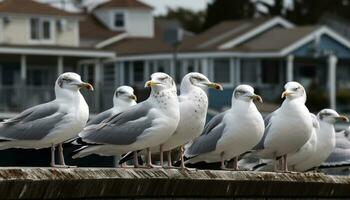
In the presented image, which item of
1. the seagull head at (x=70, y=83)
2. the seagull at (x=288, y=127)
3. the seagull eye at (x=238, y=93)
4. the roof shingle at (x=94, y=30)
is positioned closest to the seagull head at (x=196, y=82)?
the seagull eye at (x=238, y=93)

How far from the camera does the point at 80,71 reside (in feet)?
279

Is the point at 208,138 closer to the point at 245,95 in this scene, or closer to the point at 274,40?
the point at 245,95

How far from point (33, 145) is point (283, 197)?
107 inches

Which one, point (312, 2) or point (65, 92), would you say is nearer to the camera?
point (65, 92)

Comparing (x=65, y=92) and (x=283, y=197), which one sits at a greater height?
(x=65, y=92)

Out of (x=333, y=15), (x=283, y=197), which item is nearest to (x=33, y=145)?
(x=283, y=197)

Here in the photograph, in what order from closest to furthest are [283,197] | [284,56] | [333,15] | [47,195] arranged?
[47,195] < [283,197] < [284,56] < [333,15]

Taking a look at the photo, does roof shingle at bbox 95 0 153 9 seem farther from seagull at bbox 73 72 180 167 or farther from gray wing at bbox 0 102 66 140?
seagull at bbox 73 72 180 167

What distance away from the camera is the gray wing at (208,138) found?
17.1 meters

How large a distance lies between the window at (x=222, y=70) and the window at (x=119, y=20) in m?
13.8

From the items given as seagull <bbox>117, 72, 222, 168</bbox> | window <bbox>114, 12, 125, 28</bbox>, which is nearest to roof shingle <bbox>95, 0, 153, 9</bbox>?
window <bbox>114, 12, 125, 28</bbox>

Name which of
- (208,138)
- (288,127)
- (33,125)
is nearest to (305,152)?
(288,127)

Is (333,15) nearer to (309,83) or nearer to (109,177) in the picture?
(309,83)

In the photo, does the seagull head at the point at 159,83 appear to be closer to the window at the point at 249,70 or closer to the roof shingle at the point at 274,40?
the roof shingle at the point at 274,40
